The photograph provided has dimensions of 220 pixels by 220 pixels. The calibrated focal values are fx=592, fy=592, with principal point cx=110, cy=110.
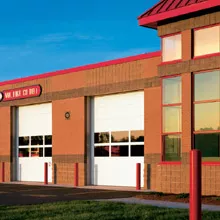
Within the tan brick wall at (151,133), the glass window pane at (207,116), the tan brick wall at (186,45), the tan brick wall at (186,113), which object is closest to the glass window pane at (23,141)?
the tan brick wall at (151,133)

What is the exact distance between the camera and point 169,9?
67.6ft

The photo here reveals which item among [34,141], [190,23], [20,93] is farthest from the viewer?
[20,93]

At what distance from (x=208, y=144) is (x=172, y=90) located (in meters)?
2.54

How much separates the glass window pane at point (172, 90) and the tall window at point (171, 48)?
30.7 inches

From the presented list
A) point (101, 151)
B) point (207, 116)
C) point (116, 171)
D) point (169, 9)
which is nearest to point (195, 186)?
point (207, 116)

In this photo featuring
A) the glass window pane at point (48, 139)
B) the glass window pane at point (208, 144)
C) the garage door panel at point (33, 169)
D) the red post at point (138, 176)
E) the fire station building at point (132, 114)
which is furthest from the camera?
the garage door panel at point (33, 169)

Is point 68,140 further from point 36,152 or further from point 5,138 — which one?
point 5,138

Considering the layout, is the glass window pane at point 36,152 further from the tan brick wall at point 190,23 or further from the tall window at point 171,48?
the tan brick wall at point 190,23

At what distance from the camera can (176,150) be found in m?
21.0

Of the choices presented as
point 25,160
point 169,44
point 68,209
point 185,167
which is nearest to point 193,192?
point 68,209

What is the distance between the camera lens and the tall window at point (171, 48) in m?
20.9

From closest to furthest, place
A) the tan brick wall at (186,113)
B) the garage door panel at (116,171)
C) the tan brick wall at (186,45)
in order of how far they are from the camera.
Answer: the tan brick wall at (186,113)
the tan brick wall at (186,45)
the garage door panel at (116,171)

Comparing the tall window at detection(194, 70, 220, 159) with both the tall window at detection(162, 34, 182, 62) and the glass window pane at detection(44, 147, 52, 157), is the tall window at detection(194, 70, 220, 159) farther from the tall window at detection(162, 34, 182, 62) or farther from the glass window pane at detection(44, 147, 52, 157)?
the glass window pane at detection(44, 147, 52, 157)

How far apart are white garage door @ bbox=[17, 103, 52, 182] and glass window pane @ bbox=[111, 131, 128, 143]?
179 inches
